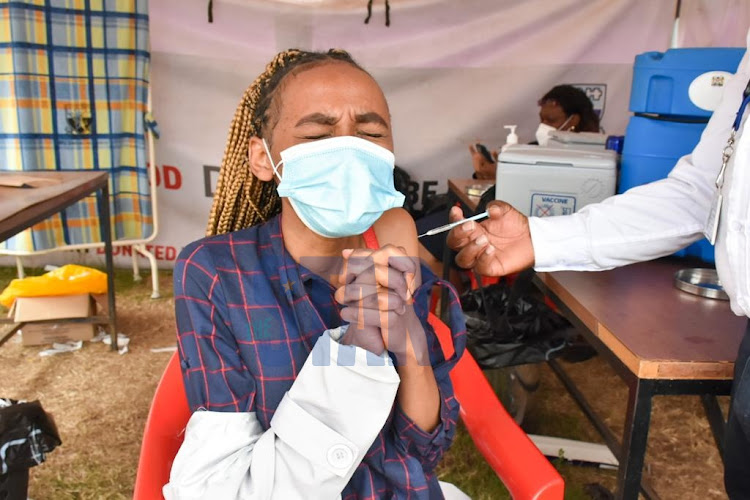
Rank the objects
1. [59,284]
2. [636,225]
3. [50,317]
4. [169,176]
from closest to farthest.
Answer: [636,225] < [50,317] < [59,284] < [169,176]

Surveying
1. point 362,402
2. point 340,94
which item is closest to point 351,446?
point 362,402

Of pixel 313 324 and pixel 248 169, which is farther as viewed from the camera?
pixel 248 169

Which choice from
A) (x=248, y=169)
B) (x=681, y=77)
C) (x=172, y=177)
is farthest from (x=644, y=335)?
(x=172, y=177)

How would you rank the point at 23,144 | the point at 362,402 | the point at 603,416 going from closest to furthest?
the point at 362,402 → the point at 603,416 → the point at 23,144

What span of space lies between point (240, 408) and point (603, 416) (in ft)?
6.47

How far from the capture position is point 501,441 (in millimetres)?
1205

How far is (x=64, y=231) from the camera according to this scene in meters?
3.42

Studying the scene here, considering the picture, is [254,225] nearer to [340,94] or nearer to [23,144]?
[340,94]

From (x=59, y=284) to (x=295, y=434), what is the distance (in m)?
2.65

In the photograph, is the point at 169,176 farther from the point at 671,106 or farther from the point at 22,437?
the point at 671,106

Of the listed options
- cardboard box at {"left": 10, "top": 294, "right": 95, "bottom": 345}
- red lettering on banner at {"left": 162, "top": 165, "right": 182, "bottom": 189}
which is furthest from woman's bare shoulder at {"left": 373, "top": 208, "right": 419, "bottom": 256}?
red lettering on banner at {"left": 162, "top": 165, "right": 182, "bottom": 189}

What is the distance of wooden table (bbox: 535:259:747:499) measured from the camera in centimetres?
98

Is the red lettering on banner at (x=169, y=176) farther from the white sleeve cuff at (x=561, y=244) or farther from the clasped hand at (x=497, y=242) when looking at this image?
the white sleeve cuff at (x=561, y=244)

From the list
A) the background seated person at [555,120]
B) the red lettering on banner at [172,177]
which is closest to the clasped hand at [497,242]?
the background seated person at [555,120]
